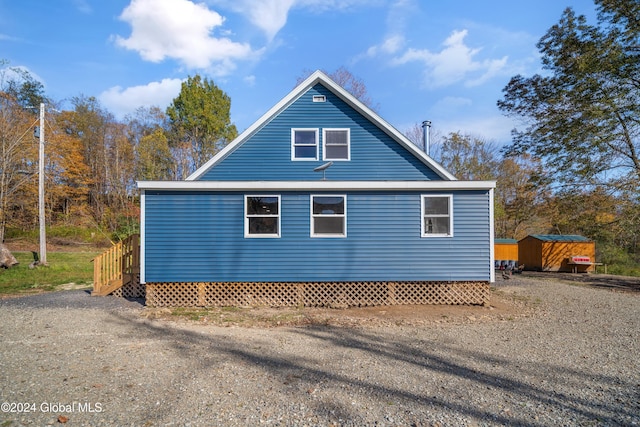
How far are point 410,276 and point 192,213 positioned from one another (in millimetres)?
6510

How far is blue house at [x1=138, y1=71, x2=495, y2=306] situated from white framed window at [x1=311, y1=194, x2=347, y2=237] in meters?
0.03

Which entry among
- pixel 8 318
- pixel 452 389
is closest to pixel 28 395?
pixel 452 389

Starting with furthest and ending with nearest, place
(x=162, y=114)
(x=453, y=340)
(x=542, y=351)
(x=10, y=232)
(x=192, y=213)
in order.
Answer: (x=162, y=114) < (x=10, y=232) < (x=192, y=213) < (x=453, y=340) < (x=542, y=351)

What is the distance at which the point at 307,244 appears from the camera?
10.1 meters

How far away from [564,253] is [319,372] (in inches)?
906

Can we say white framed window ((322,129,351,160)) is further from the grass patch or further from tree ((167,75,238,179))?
tree ((167,75,238,179))

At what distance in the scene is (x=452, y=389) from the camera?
443 centimetres

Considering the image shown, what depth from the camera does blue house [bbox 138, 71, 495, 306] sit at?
9.91 m

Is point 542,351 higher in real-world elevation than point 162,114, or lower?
lower

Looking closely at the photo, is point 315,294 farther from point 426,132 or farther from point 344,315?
point 426,132

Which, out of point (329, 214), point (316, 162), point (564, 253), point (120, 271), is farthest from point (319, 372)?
point (564, 253)

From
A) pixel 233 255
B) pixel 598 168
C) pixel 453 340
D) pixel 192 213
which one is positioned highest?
pixel 598 168

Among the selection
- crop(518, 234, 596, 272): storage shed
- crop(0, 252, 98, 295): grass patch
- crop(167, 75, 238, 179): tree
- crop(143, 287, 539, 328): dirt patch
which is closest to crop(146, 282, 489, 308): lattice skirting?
crop(143, 287, 539, 328): dirt patch

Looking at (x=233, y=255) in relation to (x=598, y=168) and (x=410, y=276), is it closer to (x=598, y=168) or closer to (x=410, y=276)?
(x=410, y=276)
